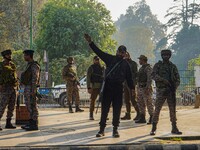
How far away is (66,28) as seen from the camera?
33750mm

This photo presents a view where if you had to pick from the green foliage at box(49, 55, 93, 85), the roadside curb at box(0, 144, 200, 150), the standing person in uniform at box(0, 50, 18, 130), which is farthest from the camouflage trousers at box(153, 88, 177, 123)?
the green foliage at box(49, 55, 93, 85)

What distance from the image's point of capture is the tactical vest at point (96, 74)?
11.3 meters

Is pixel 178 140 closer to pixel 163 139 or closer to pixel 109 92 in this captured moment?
pixel 163 139

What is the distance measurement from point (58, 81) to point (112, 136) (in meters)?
24.5

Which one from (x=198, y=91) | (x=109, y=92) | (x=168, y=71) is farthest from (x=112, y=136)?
(x=198, y=91)

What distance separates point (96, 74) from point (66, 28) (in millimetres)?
23007

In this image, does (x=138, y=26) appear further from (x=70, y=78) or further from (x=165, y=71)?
(x=165, y=71)

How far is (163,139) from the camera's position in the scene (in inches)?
307

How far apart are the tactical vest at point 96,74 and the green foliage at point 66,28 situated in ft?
72.2

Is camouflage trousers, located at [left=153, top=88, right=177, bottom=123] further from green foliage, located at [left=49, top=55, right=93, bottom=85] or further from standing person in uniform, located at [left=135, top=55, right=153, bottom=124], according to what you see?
green foliage, located at [left=49, top=55, right=93, bottom=85]

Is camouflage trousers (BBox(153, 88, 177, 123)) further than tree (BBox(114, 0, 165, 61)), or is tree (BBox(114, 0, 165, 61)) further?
tree (BBox(114, 0, 165, 61))

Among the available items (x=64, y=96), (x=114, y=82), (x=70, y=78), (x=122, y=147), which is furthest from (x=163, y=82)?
(x=64, y=96)

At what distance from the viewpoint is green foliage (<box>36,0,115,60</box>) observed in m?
33.7

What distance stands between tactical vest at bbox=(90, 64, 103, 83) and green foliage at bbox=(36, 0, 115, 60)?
22021mm
